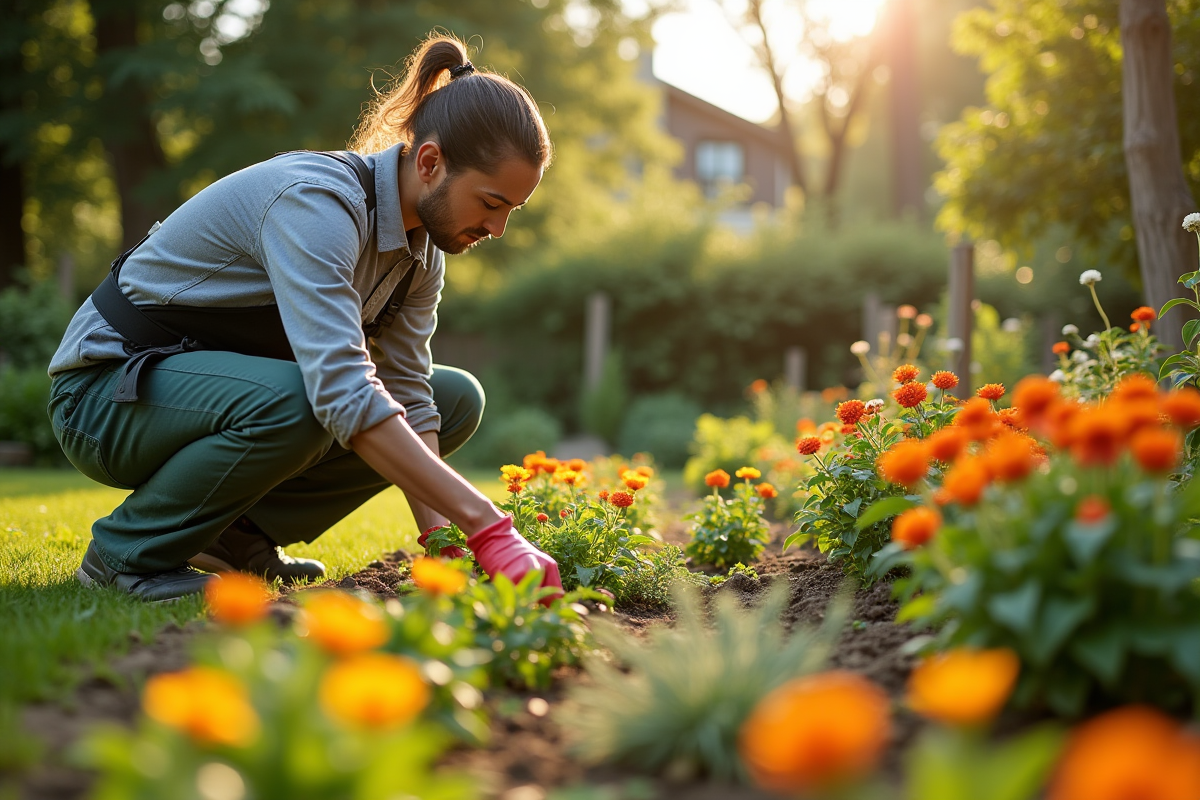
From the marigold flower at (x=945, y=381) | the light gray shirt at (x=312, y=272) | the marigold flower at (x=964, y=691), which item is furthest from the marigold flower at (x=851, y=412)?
the marigold flower at (x=964, y=691)

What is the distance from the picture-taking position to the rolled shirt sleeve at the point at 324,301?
6.57 ft

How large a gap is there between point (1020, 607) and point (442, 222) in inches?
71.4

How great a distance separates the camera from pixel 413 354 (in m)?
2.98

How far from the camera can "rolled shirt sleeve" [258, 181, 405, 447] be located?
200cm

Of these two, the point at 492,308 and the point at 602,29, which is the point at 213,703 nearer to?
the point at 492,308

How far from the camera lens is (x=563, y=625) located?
5.84 feet

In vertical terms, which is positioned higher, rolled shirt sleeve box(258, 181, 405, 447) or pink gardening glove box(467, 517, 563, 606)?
rolled shirt sleeve box(258, 181, 405, 447)

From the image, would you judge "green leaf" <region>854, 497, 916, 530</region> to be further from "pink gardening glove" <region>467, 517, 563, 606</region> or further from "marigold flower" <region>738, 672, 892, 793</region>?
"marigold flower" <region>738, 672, 892, 793</region>

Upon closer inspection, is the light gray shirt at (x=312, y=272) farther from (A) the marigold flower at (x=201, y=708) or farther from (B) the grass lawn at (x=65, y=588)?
(A) the marigold flower at (x=201, y=708)

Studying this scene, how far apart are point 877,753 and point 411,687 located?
2.53 ft

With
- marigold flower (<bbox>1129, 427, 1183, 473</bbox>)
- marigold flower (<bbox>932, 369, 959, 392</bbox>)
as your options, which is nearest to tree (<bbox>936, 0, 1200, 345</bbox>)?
marigold flower (<bbox>932, 369, 959, 392</bbox>)

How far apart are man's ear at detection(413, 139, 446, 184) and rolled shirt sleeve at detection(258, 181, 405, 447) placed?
0.25 meters

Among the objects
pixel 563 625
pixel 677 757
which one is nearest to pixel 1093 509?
pixel 677 757

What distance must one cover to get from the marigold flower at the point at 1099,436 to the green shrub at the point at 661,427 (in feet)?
25.9
